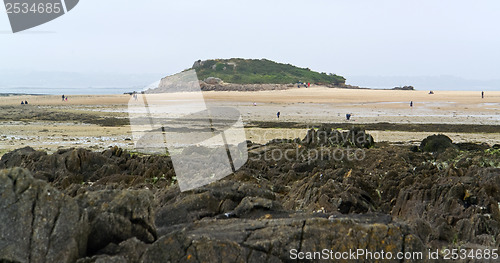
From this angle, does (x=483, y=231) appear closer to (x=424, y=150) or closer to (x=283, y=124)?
(x=424, y=150)

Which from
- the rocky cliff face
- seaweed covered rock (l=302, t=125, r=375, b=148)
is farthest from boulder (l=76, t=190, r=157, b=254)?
seaweed covered rock (l=302, t=125, r=375, b=148)

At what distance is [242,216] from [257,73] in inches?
3971

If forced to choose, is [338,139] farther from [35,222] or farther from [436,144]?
[35,222]

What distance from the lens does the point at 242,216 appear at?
22.0 feet

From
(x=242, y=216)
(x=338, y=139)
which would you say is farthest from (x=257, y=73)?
(x=242, y=216)

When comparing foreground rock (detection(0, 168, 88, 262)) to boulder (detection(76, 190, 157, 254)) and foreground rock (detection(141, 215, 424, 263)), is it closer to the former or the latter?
boulder (detection(76, 190, 157, 254))

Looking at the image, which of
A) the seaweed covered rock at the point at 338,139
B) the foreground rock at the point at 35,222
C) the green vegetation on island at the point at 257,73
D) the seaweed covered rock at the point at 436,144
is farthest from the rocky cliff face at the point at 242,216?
the green vegetation on island at the point at 257,73

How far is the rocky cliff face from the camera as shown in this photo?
190 inches

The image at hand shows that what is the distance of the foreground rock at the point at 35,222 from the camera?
4.64 metres

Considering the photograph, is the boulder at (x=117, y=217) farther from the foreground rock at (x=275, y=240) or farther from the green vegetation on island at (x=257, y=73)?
the green vegetation on island at (x=257, y=73)

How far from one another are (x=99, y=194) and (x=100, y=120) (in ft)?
108

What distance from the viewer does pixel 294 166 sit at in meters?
14.1

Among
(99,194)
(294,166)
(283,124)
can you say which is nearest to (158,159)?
(294,166)

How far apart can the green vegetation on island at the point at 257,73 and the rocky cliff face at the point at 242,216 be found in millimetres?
83575
